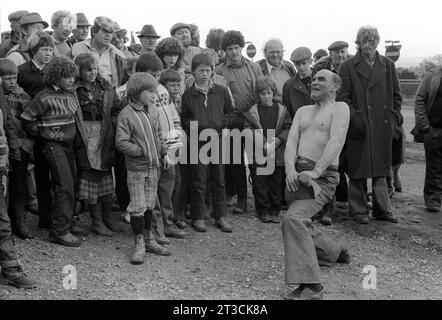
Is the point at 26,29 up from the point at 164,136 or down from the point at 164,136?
up

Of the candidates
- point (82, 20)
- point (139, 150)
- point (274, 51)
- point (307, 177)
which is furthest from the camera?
point (82, 20)

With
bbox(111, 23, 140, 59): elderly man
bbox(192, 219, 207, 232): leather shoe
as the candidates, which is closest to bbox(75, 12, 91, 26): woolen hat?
bbox(111, 23, 140, 59): elderly man

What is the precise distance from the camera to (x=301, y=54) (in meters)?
7.12

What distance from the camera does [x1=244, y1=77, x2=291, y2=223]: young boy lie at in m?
6.98

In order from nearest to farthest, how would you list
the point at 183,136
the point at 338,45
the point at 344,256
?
1. the point at 344,256
2. the point at 183,136
3. the point at 338,45

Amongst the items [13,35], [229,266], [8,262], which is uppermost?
[13,35]

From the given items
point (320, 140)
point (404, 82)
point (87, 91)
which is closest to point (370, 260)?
point (320, 140)

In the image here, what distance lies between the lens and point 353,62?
282 inches

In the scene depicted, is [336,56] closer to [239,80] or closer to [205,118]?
[239,80]

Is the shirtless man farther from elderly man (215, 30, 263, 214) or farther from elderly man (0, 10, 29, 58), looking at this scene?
elderly man (0, 10, 29, 58)

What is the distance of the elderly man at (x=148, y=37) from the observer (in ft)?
23.6

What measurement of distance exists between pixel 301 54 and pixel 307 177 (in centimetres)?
255

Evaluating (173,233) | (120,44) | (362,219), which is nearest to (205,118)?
(173,233)
